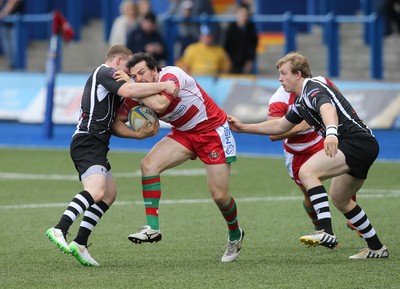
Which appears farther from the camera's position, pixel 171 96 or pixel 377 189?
pixel 377 189

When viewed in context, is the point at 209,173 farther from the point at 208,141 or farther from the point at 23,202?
the point at 23,202

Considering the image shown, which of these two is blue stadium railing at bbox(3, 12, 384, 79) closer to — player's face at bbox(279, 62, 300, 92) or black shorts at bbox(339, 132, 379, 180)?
player's face at bbox(279, 62, 300, 92)

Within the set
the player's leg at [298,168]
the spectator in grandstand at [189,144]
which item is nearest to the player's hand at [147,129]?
the spectator in grandstand at [189,144]

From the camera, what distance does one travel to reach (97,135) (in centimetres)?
1002

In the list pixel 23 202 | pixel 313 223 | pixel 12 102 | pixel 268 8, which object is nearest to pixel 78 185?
pixel 23 202

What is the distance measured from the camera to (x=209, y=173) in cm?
1026

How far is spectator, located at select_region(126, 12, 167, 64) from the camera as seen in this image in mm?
22719

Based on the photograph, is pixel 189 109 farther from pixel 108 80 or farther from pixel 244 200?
pixel 244 200

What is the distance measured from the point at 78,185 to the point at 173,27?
27.5ft

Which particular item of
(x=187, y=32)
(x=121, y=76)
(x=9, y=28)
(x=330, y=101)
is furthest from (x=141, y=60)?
(x=9, y=28)

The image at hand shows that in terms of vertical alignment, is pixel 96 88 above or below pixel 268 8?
above

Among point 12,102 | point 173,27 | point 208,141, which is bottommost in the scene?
point 12,102

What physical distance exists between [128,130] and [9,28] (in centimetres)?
1750

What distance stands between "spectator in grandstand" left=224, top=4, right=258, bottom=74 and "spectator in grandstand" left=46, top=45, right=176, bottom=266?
40.8 feet
